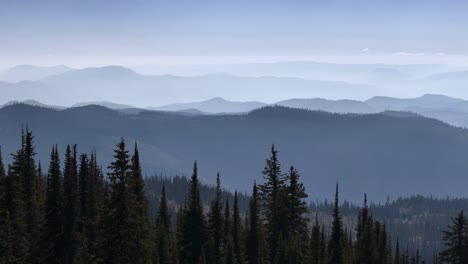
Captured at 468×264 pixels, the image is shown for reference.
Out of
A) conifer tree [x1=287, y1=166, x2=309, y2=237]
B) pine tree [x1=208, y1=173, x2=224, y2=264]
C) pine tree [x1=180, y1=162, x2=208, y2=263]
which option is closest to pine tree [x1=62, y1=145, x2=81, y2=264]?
pine tree [x1=180, y1=162, x2=208, y2=263]

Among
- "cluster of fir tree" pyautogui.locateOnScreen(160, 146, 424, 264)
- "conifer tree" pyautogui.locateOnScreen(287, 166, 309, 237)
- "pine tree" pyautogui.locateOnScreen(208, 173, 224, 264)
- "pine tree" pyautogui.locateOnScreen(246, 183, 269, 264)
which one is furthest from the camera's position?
"conifer tree" pyautogui.locateOnScreen(287, 166, 309, 237)

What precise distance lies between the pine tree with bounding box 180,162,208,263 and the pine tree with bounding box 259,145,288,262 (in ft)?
27.6

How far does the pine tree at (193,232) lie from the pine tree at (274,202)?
27.6 ft

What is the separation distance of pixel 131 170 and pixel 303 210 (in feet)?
107

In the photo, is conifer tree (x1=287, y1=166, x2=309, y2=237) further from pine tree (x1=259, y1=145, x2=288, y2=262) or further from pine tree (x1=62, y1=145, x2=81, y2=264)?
pine tree (x1=62, y1=145, x2=81, y2=264)

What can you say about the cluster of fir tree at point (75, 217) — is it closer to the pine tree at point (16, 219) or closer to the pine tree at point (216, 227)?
the pine tree at point (16, 219)

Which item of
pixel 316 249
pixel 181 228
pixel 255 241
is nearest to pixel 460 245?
pixel 316 249

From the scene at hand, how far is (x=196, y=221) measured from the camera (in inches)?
2376

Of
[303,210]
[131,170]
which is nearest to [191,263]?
[303,210]

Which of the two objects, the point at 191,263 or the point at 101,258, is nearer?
the point at 101,258

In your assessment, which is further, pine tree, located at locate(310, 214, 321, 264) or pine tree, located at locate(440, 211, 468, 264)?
pine tree, located at locate(440, 211, 468, 264)

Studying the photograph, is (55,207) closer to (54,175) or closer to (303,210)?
(54,175)

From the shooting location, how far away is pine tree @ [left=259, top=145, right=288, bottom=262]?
6456 cm

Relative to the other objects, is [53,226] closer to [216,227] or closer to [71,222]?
[71,222]
